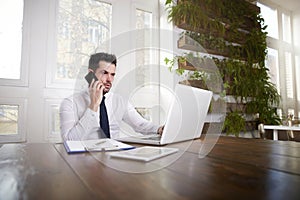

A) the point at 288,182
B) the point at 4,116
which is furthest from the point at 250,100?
the point at 4,116

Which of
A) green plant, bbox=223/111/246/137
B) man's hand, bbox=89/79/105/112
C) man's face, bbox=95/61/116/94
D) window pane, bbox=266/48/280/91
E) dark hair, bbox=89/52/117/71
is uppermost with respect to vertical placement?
window pane, bbox=266/48/280/91

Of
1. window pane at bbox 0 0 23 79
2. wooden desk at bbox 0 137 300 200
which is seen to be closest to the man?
window pane at bbox 0 0 23 79

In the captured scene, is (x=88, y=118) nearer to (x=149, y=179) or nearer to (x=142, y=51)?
(x=149, y=179)

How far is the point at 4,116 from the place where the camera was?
176cm

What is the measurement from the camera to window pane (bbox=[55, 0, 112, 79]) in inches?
80.2

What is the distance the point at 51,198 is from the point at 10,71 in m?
1.88

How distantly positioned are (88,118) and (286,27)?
4283 millimetres

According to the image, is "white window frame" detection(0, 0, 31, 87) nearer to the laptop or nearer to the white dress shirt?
the white dress shirt

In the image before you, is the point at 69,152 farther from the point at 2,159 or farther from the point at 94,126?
the point at 94,126

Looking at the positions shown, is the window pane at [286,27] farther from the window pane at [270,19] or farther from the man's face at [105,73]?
the man's face at [105,73]

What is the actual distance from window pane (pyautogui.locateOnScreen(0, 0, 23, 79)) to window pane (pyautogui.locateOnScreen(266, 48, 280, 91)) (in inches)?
146

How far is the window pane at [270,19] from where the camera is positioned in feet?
12.1

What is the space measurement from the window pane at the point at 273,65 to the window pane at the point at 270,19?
316 mm

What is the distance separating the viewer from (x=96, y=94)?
156cm
